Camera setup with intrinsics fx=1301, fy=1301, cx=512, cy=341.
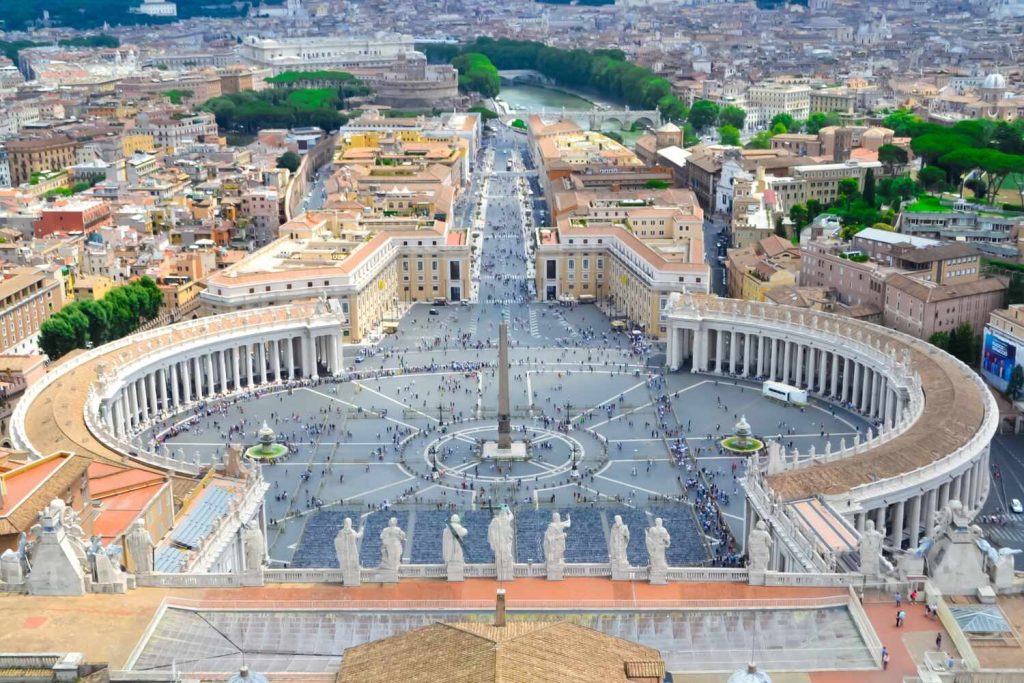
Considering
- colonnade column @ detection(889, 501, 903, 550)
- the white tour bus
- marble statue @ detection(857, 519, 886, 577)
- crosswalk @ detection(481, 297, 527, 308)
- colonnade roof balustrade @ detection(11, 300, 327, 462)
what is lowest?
crosswalk @ detection(481, 297, 527, 308)

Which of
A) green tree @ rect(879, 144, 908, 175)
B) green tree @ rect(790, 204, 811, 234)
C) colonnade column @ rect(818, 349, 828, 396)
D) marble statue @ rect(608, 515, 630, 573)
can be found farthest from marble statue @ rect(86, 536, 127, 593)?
green tree @ rect(879, 144, 908, 175)

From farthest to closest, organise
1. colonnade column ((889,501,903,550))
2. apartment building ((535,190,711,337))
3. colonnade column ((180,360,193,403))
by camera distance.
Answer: apartment building ((535,190,711,337))
colonnade column ((180,360,193,403))
colonnade column ((889,501,903,550))

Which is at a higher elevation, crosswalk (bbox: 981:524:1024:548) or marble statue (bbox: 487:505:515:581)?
marble statue (bbox: 487:505:515:581)

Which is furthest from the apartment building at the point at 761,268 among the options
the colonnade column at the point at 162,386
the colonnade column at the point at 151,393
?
the colonnade column at the point at 151,393

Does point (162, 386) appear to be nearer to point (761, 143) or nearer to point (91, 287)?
point (91, 287)

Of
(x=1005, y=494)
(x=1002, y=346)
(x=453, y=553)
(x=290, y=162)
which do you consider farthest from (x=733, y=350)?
(x=290, y=162)

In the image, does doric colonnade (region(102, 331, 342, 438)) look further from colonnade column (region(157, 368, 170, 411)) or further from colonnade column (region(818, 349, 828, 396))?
colonnade column (region(818, 349, 828, 396))

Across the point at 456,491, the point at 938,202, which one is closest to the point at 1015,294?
the point at 938,202
